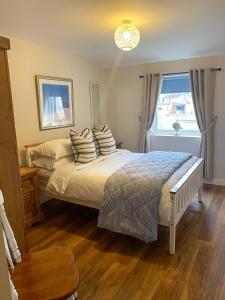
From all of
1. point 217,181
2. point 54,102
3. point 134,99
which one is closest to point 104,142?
point 54,102

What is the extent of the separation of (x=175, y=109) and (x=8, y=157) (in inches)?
149

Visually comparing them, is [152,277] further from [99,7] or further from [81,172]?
[99,7]

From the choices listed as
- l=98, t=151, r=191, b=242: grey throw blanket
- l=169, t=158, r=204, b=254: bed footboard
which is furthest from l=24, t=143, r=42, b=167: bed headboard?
l=169, t=158, r=204, b=254: bed footboard

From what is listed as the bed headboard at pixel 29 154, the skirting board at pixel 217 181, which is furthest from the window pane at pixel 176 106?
the bed headboard at pixel 29 154

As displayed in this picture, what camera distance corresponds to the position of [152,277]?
212 cm

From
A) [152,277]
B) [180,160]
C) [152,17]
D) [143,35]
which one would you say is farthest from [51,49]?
[152,277]

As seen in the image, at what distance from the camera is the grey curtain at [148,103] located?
178 inches

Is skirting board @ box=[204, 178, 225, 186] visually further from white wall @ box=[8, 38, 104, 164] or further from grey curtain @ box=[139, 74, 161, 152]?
white wall @ box=[8, 38, 104, 164]

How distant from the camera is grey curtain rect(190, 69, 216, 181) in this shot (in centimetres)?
406

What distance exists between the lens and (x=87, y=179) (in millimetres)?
2830

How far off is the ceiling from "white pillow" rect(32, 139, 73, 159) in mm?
1445

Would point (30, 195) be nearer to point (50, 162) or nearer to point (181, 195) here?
point (50, 162)

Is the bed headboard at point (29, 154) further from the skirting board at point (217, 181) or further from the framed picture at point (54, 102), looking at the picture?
the skirting board at point (217, 181)

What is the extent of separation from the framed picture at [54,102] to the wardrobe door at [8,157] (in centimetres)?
213
